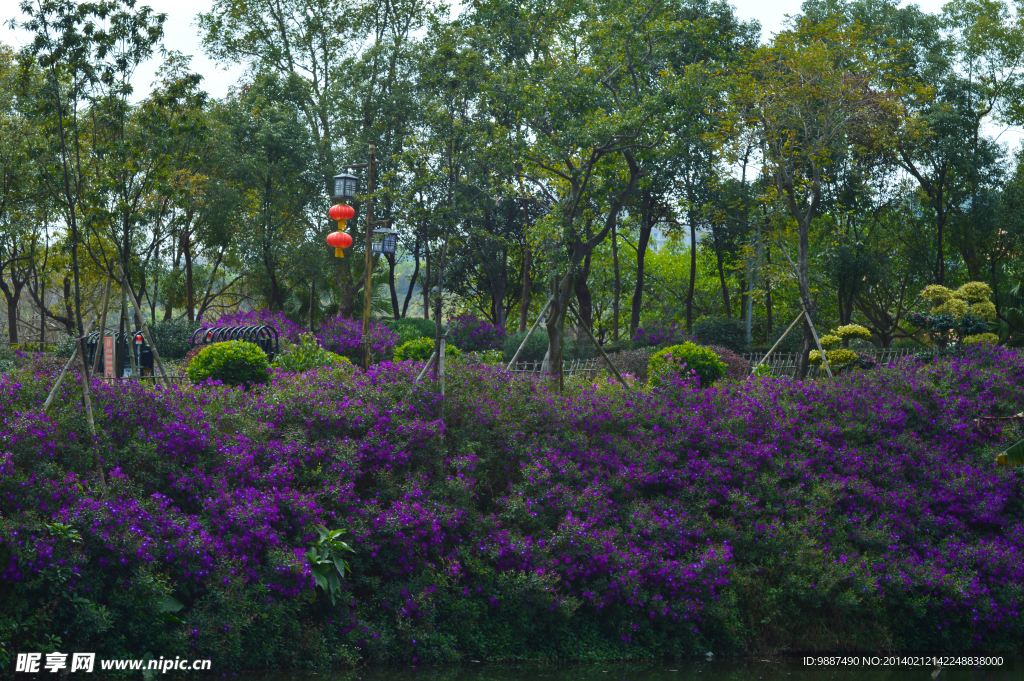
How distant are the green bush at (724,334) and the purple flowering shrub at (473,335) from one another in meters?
5.76

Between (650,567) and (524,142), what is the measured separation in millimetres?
7687

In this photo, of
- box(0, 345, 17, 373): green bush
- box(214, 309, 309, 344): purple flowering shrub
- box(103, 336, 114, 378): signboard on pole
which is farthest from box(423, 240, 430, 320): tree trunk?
box(0, 345, 17, 373): green bush

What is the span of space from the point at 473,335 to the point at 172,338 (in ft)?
22.4

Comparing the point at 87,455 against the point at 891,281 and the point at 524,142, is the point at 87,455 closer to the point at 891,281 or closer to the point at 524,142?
the point at 524,142

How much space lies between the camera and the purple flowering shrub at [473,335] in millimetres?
20656

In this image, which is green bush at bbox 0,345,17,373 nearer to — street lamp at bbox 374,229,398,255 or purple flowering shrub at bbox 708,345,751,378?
street lamp at bbox 374,229,398,255

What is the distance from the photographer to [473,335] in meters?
20.9

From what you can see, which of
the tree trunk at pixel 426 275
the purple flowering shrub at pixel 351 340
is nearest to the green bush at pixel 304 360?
the tree trunk at pixel 426 275

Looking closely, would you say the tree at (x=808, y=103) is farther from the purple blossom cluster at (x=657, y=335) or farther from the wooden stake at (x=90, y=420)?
the wooden stake at (x=90, y=420)

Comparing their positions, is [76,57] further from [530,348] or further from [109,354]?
[530,348]

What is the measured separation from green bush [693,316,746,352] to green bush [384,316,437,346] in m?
7.19

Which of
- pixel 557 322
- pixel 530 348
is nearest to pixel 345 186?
pixel 557 322

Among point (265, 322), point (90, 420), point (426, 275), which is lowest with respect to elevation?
point (90, 420)

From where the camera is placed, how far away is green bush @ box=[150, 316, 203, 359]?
19.2 metres
